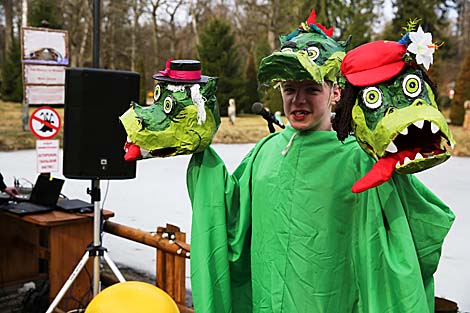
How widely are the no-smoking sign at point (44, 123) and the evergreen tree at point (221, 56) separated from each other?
16165 mm

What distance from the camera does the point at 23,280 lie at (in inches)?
167

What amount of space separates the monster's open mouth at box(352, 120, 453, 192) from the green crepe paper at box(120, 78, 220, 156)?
1.94ft

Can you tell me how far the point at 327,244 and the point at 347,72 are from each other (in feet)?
1.60

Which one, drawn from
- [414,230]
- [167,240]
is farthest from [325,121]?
[167,240]

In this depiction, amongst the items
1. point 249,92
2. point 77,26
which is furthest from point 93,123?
point 77,26

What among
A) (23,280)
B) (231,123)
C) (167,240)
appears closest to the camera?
(167,240)

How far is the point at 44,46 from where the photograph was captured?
15.8ft

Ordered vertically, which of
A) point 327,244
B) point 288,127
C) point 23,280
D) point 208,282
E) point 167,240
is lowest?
point 23,280

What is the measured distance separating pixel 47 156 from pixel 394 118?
360 cm

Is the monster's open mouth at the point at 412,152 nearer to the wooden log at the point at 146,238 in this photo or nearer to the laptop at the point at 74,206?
the wooden log at the point at 146,238

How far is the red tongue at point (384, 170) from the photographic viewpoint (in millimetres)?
1261

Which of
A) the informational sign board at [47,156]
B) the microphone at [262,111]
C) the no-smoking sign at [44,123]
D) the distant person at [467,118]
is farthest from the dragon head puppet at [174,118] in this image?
the distant person at [467,118]

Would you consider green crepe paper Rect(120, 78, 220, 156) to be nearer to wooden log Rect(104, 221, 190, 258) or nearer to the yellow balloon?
the yellow balloon

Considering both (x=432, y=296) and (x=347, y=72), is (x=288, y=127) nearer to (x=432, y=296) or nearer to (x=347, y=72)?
(x=347, y=72)
